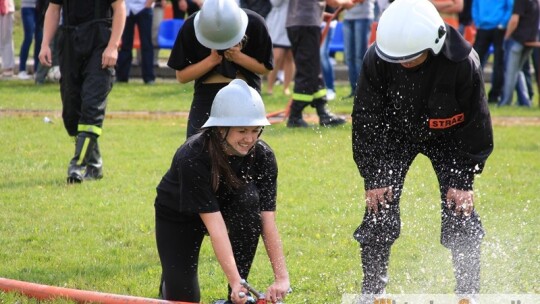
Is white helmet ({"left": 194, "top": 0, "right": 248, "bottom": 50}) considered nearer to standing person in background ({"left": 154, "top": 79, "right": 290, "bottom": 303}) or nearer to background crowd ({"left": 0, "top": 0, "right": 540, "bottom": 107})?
standing person in background ({"left": 154, "top": 79, "right": 290, "bottom": 303})

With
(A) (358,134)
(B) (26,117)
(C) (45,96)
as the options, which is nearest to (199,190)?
(A) (358,134)

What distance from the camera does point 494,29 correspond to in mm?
15914

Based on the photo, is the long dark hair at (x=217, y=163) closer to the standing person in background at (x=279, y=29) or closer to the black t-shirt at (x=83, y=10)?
the black t-shirt at (x=83, y=10)

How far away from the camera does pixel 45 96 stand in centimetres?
1550

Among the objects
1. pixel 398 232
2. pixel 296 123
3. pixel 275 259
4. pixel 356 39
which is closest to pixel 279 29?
pixel 356 39

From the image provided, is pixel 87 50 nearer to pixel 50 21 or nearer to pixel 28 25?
pixel 50 21

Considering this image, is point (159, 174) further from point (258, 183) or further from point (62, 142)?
point (258, 183)

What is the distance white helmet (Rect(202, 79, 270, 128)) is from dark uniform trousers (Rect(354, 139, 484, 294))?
1015mm

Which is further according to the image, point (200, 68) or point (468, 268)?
point (200, 68)

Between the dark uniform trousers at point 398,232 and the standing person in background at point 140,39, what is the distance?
460 inches

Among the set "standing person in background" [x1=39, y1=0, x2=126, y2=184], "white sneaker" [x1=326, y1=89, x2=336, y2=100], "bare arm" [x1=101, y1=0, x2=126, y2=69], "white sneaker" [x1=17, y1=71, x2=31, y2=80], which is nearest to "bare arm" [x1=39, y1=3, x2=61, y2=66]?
"standing person in background" [x1=39, y1=0, x2=126, y2=184]

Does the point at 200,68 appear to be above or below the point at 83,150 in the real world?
above

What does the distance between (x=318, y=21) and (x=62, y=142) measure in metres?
3.21

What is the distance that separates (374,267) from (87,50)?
13.0ft
